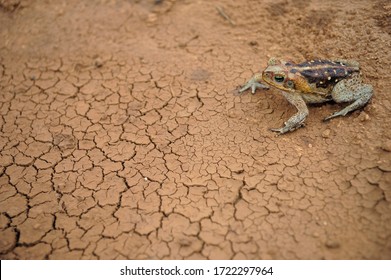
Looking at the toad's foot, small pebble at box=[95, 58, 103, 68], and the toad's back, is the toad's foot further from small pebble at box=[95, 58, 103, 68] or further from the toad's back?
small pebble at box=[95, 58, 103, 68]

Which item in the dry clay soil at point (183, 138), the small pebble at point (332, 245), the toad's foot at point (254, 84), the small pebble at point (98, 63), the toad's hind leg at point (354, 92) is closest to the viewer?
the small pebble at point (332, 245)

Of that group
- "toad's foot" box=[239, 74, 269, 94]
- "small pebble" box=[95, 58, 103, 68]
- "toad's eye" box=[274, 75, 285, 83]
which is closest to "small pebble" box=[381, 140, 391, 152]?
"toad's eye" box=[274, 75, 285, 83]

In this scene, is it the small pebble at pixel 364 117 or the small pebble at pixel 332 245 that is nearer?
the small pebble at pixel 332 245

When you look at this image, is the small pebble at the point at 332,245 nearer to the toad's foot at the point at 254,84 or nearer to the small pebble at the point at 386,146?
the small pebble at the point at 386,146

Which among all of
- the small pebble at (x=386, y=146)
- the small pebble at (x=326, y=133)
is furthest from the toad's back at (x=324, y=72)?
the small pebble at (x=386, y=146)

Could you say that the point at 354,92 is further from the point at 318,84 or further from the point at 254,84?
the point at 254,84

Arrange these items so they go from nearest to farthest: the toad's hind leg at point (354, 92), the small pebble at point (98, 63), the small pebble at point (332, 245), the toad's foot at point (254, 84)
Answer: the small pebble at point (332, 245) → the toad's hind leg at point (354, 92) → the toad's foot at point (254, 84) → the small pebble at point (98, 63)
